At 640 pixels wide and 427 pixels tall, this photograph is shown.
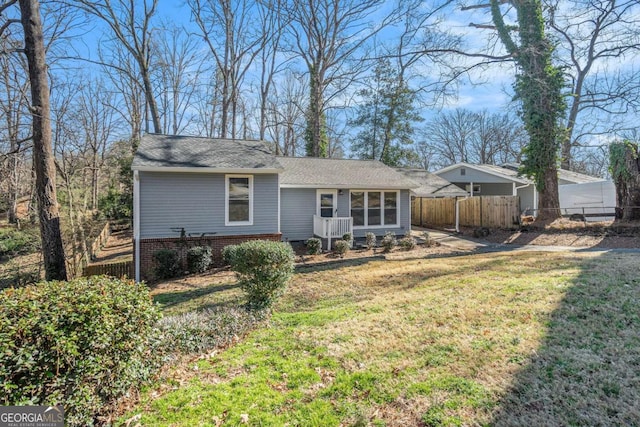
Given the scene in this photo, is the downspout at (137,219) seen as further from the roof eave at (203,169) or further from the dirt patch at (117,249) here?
the dirt patch at (117,249)

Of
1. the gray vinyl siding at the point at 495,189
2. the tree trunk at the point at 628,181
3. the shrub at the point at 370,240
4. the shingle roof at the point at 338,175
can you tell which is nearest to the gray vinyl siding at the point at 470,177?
the gray vinyl siding at the point at 495,189

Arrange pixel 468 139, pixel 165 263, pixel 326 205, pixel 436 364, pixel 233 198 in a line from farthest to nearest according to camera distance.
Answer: pixel 468 139, pixel 326 205, pixel 233 198, pixel 165 263, pixel 436 364

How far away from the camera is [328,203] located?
13.6 m

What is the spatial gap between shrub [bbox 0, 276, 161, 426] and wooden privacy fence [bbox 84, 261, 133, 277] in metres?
7.31

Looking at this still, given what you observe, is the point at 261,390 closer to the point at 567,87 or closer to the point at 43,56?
the point at 43,56

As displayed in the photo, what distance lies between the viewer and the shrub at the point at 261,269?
5.91 metres

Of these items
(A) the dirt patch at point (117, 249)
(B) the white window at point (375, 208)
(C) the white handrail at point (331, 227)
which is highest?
(B) the white window at point (375, 208)

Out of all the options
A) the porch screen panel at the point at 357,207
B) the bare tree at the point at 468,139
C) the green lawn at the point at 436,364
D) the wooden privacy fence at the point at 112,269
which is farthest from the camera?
the bare tree at the point at 468,139

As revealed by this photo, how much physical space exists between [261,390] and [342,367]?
2.99 ft

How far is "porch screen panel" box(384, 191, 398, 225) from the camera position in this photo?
14.5 meters

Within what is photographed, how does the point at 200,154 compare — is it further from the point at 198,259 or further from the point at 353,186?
the point at 353,186

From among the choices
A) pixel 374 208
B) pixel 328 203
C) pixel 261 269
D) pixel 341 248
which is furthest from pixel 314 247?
pixel 261 269

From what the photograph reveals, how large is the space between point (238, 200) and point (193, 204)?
4.82 feet

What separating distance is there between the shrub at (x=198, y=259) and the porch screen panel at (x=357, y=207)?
6580 mm
